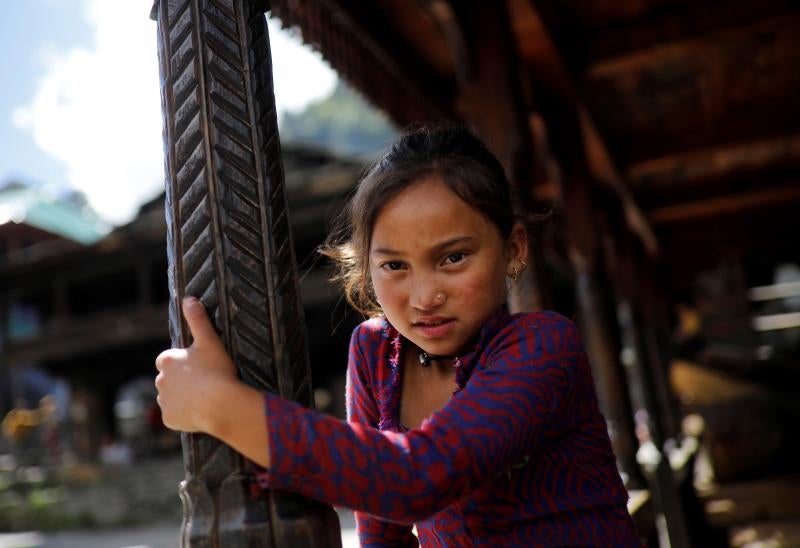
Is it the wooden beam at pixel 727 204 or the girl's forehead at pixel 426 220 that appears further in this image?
the wooden beam at pixel 727 204

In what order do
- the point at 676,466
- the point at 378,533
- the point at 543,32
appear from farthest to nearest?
the point at 676,466 < the point at 543,32 < the point at 378,533

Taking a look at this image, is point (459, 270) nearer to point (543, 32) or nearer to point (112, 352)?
point (543, 32)

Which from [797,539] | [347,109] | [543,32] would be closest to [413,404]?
[543,32]

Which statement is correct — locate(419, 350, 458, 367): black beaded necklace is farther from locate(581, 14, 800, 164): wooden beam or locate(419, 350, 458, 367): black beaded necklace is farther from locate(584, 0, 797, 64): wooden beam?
locate(581, 14, 800, 164): wooden beam

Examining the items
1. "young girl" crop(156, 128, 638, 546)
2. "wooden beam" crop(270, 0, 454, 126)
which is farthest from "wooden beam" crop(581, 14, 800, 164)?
"young girl" crop(156, 128, 638, 546)

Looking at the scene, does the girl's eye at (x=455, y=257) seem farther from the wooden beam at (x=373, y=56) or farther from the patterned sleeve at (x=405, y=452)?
the wooden beam at (x=373, y=56)

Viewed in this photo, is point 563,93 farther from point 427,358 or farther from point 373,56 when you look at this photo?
point 427,358

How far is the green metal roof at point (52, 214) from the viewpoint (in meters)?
19.0

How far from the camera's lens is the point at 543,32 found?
413 cm

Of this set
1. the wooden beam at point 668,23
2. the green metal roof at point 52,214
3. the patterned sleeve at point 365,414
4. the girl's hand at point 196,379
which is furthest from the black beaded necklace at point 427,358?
the green metal roof at point 52,214

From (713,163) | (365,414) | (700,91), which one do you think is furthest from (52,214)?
(365,414)

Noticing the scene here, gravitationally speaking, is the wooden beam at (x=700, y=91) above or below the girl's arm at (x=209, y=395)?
above

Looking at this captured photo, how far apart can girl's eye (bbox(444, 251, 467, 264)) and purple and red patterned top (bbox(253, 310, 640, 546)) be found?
0.39 feet

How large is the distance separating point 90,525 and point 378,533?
50.3 feet
